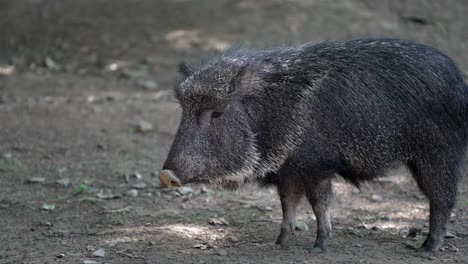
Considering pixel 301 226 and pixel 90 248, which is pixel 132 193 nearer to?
pixel 90 248

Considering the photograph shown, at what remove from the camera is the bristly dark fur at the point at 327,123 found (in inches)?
217

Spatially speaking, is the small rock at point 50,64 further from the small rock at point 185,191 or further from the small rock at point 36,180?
the small rock at point 185,191

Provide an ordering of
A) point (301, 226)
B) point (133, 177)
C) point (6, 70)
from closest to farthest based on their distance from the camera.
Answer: point (301, 226) → point (133, 177) → point (6, 70)

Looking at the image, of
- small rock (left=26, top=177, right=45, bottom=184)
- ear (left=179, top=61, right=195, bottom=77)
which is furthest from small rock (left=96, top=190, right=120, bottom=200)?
ear (left=179, top=61, right=195, bottom=77)

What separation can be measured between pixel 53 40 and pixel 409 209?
27.7ft

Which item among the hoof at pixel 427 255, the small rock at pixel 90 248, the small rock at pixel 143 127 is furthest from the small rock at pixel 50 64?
the hoof at pixel 427 255

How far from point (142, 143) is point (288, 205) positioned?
3286 millimetres

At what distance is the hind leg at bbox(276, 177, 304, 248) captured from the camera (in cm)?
578

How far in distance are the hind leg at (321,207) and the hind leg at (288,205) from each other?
0.16 m

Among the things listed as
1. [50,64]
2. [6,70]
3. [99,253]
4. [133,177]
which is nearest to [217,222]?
[99,253]

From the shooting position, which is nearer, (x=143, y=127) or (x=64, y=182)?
(x=64, y=182)

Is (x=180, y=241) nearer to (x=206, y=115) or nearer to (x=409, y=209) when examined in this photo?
(x=206, y=115)

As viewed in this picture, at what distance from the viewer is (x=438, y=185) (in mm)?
5699

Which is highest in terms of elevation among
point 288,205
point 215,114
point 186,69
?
point 186,69
